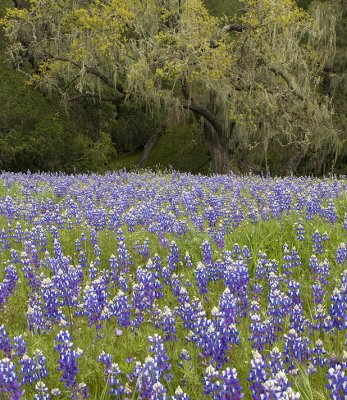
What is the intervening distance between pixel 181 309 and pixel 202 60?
15141mm

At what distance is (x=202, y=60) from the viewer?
700 inches

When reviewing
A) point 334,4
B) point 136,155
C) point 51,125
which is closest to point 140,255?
point 51,125

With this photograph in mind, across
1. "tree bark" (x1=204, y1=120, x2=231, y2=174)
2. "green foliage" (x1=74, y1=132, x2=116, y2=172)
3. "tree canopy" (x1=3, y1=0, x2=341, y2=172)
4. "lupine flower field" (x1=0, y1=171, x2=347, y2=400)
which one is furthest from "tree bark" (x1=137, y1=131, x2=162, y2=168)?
"lupine flower field" (x1=0, y1=171, x2=347, y2=400)

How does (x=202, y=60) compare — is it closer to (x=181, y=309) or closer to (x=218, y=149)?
(x=218, y=149)

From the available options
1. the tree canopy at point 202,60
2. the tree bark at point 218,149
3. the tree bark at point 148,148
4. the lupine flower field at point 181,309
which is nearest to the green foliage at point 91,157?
the tree canopy at point 202,60

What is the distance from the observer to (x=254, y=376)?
245 cm

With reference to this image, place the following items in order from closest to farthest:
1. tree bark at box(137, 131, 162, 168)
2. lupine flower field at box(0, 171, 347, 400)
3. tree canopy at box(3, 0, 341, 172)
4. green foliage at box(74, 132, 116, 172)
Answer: lupine flower field at box(0, 171, 347, 400) → tree canopy at box(3, 0, 341, 172) → green foliage at box(74, 132, 116, 172) → tree bark at box(137, 131, 162, 168)

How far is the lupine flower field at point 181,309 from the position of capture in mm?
2848

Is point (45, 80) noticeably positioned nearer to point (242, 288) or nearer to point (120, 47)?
point (120, 47)

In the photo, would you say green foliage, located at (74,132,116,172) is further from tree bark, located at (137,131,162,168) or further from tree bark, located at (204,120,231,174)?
tree bark, located at (137,131,162,168)

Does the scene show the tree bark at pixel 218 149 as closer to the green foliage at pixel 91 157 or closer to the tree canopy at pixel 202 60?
the tree canopy at pixel 202 60

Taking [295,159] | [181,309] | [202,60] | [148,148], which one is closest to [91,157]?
[202,60]

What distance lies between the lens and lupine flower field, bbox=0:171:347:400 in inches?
112

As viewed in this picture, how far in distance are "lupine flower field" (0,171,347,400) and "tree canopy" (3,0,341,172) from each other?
11.9m
